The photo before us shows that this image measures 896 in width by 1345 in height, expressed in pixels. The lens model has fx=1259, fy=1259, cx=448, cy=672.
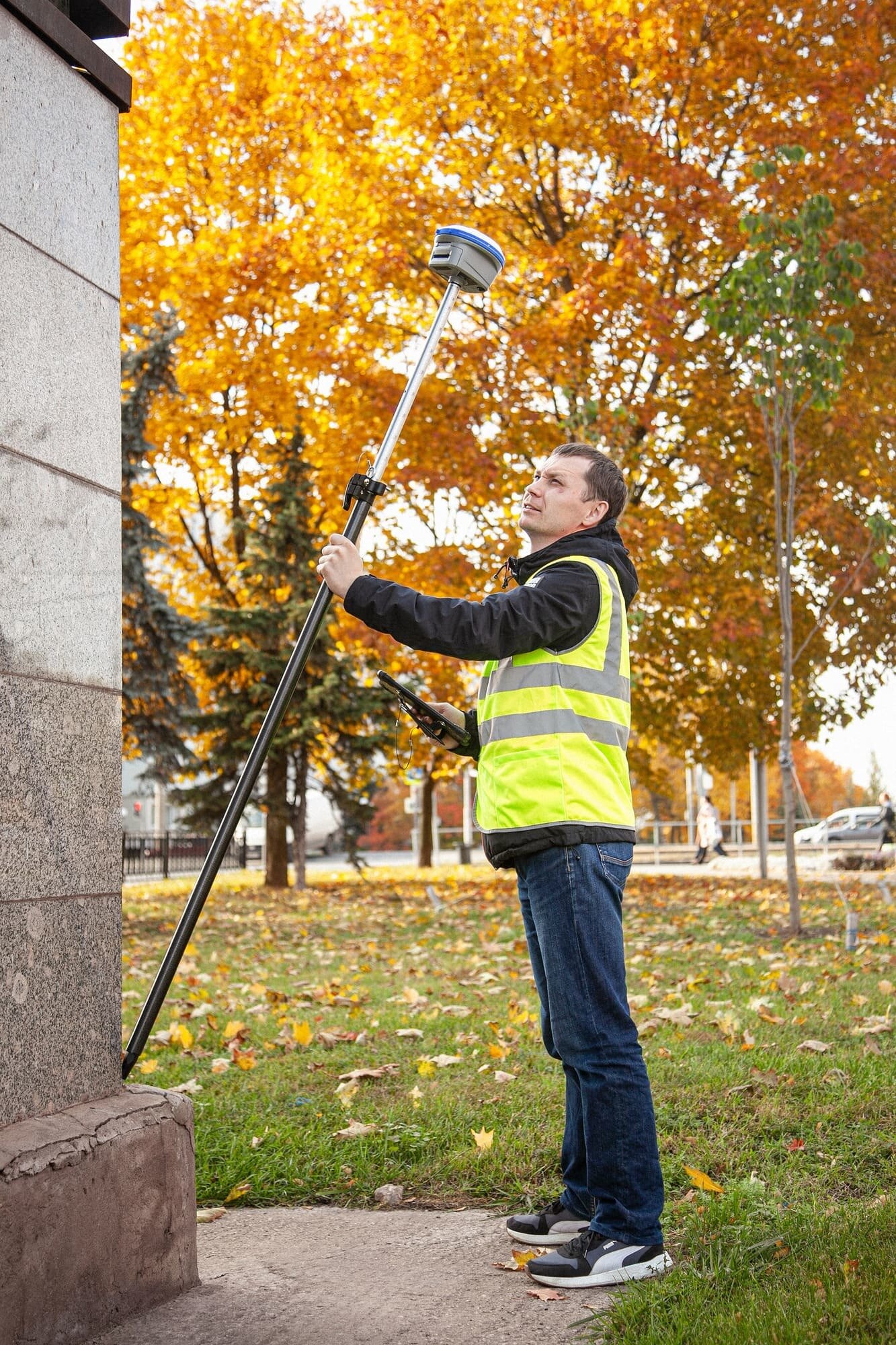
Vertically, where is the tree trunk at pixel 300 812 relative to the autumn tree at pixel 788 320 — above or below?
below

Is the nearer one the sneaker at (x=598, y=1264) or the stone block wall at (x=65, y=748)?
the stone block wall at (x=65, y=748)

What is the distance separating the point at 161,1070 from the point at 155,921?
7.99m

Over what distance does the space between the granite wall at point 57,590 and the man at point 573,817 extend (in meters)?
0.63

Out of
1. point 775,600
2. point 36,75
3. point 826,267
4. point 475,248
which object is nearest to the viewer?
point 36,75

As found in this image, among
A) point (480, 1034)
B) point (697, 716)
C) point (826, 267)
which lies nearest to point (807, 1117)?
point (480, 1034)

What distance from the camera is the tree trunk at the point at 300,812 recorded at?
18250 mm

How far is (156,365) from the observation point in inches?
593

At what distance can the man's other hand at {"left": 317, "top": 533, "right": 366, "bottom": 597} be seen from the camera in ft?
10.3

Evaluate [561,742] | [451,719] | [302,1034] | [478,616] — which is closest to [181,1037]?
[302,1034]

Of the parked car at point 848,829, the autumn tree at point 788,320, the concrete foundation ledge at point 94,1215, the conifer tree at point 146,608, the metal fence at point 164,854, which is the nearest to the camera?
the concrete foundation ledge at point 94,1215

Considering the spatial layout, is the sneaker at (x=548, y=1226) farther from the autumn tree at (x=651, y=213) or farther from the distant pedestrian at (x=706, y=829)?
the distant pedestrian at (x=706, y=829)

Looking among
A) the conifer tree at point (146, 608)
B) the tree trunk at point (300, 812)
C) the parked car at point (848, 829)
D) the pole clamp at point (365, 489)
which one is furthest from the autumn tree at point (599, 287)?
the parked car at point (848, 829)

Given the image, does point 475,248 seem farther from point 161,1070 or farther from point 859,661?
point 859,661

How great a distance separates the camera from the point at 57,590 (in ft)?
9.56
